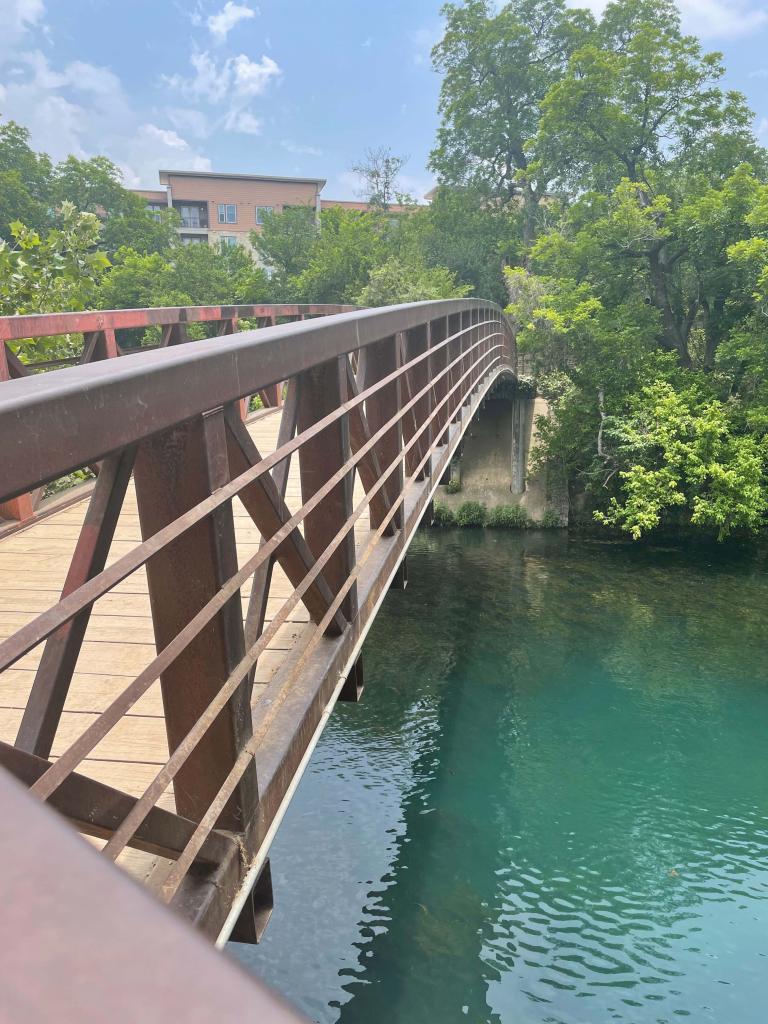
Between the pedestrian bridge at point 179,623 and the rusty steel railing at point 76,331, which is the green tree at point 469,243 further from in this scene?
the pedestrian bridge at point 179,623

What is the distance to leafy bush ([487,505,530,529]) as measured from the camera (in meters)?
19.9

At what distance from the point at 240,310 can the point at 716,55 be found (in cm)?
1559

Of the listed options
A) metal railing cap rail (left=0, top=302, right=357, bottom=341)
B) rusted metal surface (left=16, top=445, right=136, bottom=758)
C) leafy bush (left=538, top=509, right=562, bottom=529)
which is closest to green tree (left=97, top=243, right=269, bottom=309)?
leafy bush (left=538, top=509, right=562, bottom=529)

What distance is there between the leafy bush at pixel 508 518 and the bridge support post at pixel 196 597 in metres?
18.3

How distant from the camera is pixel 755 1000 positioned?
6355 mm

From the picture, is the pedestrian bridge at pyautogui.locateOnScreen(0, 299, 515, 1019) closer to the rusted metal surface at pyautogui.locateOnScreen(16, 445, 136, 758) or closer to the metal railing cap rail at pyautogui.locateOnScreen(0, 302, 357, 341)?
the rusted metal surface at pyautogui.locateOnScreen(16, 445, 136, 758)

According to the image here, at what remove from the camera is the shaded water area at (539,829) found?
6.64 metres

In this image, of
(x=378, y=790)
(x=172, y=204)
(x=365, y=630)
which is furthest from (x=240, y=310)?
(x=172, y=204)

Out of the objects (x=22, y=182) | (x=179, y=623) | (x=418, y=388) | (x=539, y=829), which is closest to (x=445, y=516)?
(x=539, y=829)

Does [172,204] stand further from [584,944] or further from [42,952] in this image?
[42,952]

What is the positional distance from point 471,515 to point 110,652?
57.9 feet

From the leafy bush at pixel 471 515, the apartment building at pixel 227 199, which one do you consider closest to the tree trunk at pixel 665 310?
the leafy bush at pixel 471 515

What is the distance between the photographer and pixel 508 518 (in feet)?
65.5

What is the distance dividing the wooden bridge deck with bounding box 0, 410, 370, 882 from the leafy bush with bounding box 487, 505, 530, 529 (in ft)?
52.1
